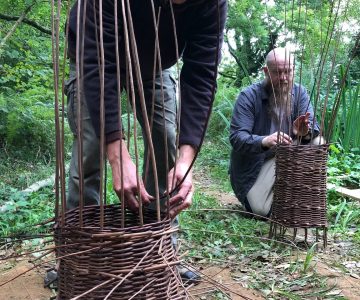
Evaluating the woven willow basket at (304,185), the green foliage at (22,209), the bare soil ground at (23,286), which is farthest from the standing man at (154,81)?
the green foliage at (22,209)

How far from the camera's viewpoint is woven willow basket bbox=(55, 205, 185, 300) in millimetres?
940

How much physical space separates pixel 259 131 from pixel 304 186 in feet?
2.71

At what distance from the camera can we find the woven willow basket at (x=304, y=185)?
2.38 m

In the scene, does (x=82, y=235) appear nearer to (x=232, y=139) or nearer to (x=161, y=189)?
(x=161, y=189)

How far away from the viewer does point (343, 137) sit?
444cm

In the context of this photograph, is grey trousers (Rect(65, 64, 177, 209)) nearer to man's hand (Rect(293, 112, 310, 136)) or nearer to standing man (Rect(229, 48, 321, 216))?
man's hand (Rect(293, 112, 310, 136))

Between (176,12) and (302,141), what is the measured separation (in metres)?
1.54

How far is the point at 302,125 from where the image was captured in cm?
256

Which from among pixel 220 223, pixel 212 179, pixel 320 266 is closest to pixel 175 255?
pixel 320 266

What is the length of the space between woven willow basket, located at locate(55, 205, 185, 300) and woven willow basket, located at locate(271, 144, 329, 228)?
1.49 m

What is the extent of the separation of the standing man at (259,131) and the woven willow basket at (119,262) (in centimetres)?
199

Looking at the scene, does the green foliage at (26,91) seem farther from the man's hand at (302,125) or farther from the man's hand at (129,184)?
the man's hand at (129,184)

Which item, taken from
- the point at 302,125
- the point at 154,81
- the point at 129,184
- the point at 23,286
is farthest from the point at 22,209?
the point at 154,81

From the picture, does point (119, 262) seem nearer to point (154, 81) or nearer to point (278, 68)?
point (154, 81)
